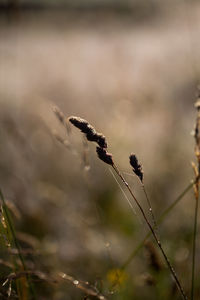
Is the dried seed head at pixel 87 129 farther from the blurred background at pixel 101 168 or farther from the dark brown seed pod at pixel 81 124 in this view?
the blurred background at pixel 101 168

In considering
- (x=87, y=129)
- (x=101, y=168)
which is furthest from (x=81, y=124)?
(x=101, y=168)

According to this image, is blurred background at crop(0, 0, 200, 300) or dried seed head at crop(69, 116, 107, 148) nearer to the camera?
dried seed head at crop(69, 116, 107, 148)

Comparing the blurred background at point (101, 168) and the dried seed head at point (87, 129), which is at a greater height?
the blurred background at point (101, 168)

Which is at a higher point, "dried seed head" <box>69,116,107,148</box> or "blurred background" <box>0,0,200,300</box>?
"blurred background" <box>0,0,200,300</box>

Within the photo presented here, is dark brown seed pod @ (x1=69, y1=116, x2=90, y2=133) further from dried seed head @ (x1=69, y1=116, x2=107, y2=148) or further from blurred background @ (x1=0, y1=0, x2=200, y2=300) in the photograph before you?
blurred background @ (x1=0, y1=0, x2=200, y2=300)

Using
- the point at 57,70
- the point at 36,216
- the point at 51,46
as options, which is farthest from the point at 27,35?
the point at 36,216

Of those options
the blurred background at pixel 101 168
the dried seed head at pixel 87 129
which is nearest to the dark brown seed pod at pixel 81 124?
the dried seed head at pixel 87 129

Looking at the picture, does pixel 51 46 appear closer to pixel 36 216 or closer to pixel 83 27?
pixel 83 27

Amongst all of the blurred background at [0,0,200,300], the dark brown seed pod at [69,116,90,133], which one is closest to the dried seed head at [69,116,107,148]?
the dark brown seed pod at [69,116,90,133]

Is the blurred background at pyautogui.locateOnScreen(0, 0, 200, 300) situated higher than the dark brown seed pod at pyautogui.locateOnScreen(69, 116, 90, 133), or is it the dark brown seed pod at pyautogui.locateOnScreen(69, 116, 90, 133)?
the blurred background at pyautogui.locateOnScreen(0, 0, 200, 300)

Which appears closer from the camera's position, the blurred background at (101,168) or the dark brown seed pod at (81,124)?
the dark brown seed pod at (81,124)
